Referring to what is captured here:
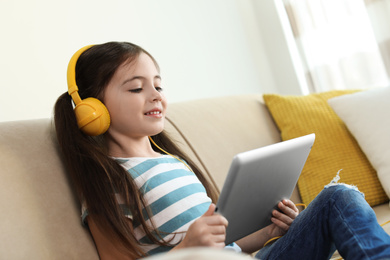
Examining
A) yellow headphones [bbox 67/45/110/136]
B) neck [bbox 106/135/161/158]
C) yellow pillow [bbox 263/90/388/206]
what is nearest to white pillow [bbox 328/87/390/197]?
yellow pillow [bbox 263/90/388/206]

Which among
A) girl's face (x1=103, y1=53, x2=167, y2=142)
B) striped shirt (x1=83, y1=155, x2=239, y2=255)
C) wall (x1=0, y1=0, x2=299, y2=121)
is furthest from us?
wall (x1=0, y1=0, x2=299, y2=121)

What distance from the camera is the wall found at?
1.71m

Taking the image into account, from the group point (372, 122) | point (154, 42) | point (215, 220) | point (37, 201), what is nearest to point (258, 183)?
point (215, 220)

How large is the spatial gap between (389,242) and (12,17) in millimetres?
1455

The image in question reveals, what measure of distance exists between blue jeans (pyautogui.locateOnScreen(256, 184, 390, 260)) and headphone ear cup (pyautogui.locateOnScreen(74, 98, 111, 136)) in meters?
0.51

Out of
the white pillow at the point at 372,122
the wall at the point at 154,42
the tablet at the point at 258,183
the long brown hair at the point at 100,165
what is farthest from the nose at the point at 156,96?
the white pillow at the point at 372,122

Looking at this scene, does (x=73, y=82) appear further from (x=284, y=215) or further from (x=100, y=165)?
(x=284, y=215)

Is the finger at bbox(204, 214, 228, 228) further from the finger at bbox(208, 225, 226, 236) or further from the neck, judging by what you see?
the neck

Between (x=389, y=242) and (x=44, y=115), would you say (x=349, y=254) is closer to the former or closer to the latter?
(x=389, y=242)

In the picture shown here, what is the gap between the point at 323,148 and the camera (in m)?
1.72

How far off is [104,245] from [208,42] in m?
1.80

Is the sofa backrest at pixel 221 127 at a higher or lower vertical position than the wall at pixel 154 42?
lower

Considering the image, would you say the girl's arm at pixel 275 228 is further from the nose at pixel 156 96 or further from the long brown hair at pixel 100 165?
the nose at pixel 156 96

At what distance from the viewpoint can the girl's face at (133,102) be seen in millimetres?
1228
